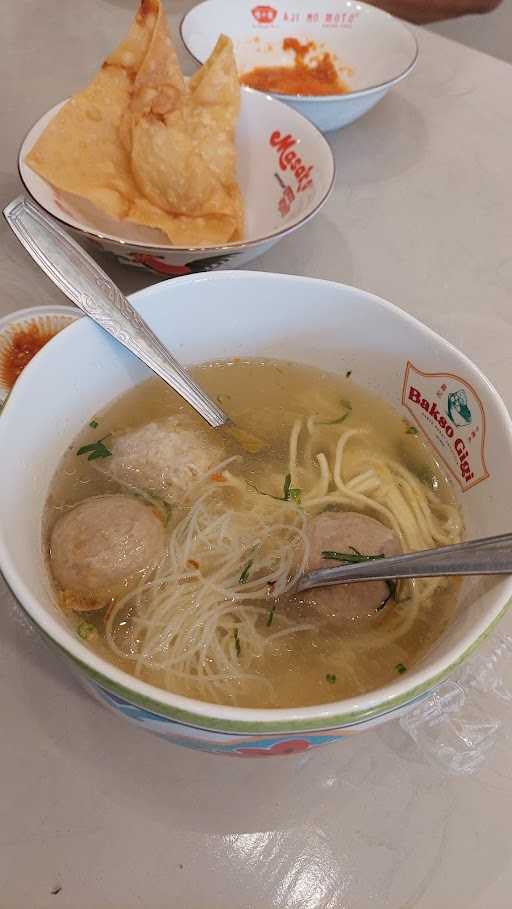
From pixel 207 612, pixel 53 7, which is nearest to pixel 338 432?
pixel 207 612

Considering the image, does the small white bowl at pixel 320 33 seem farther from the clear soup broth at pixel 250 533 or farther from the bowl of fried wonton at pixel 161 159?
the clear soup broth at pixel 250 533

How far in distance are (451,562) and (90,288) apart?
58 centimetres

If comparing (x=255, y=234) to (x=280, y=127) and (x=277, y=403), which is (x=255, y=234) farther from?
(x=277, y=403)

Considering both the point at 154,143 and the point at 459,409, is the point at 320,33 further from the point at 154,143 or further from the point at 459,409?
the point at 459,409

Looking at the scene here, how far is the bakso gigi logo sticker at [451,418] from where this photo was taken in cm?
86

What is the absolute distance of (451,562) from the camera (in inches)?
26.0

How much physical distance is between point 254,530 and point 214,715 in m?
0.39

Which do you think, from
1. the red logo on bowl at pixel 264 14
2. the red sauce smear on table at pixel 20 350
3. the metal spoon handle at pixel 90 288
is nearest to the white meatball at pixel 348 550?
the metal spoon handle at pixel 90 288

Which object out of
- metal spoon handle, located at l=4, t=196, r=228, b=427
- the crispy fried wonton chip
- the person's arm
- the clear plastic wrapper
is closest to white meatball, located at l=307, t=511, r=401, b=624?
the clear plastic wrapper

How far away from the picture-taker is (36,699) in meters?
0.83

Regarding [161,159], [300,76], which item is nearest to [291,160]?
[161,159]

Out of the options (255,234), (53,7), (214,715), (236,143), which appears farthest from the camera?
(53,7)

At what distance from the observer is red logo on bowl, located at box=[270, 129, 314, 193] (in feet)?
4.71

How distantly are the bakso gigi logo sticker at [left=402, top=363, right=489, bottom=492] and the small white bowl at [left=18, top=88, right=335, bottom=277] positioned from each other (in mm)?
451
